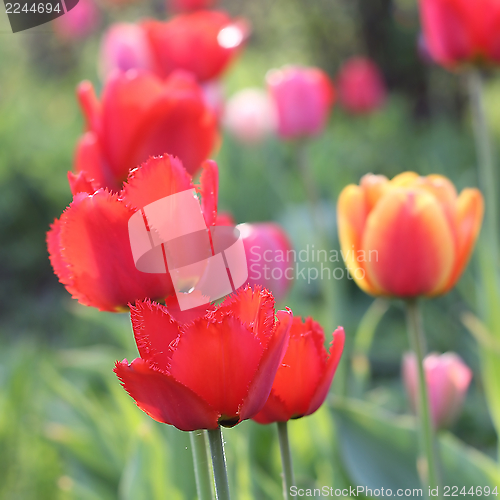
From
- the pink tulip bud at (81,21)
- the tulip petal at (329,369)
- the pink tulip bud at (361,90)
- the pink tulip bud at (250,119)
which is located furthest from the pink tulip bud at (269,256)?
the pink tulip bud at (81,21)

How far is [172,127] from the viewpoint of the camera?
569mm

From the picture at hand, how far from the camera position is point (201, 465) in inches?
13.1

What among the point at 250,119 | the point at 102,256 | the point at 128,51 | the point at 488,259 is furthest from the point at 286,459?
the point at 250,119

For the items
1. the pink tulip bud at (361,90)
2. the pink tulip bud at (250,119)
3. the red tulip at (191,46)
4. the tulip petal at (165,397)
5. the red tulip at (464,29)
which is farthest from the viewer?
the pink tulip bud at (361,90)

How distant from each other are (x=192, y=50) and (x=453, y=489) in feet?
2.42

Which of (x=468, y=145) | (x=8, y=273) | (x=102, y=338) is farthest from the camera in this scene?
(x=468, y=145)

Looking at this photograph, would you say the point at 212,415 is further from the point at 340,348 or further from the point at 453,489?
the point at 453,489

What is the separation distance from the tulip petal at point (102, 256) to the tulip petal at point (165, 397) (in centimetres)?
6

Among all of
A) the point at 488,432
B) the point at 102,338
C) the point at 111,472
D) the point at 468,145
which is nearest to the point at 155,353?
the point at 111,472

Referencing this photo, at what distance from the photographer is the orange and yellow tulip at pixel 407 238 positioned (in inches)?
19.3

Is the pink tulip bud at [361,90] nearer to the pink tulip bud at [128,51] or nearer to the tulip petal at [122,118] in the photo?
the pink tulip bud at [128,51]

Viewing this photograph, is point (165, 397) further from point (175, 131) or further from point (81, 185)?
point (175, 131)

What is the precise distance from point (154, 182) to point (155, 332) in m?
0.08

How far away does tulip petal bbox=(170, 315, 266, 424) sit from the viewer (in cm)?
27
